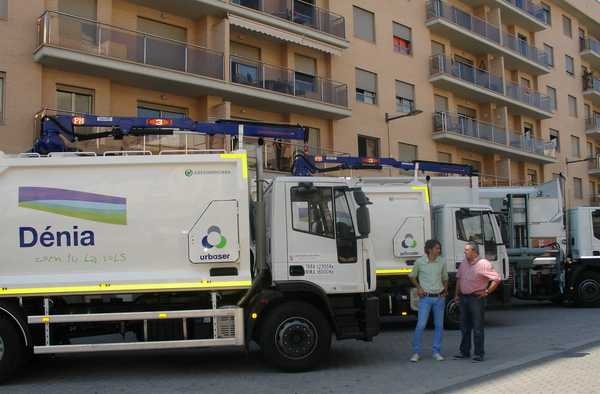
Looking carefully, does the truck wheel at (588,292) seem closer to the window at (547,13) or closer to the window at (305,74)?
the window at (305,74)

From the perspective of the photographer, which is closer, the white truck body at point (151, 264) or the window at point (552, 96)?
the white truck body at point (151, 264)

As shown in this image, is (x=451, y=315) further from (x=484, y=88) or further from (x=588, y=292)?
(x=484, y=88)

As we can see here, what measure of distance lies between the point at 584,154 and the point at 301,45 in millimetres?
27919

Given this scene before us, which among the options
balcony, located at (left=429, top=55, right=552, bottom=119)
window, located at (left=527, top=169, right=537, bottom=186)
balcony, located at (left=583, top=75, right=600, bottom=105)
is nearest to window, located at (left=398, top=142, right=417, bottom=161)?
balcony, located at (left=429, top=55, right=552, bottom=119)

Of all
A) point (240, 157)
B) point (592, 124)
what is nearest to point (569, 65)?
point (592, 124)

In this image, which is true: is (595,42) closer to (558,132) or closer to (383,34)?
(558,132)

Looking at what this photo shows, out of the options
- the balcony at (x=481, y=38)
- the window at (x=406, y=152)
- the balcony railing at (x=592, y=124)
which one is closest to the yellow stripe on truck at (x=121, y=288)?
the window at (x=406, y=152)

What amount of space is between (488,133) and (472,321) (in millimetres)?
25639

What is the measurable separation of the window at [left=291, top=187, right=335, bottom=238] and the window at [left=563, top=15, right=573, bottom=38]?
40187mm

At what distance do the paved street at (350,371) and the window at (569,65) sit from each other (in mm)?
36125

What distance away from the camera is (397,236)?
40.0 ft

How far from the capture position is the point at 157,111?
20.5m

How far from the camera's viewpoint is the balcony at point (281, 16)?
68.2 ft

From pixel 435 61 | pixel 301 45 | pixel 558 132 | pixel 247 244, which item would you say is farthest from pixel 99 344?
pixel 558 132
